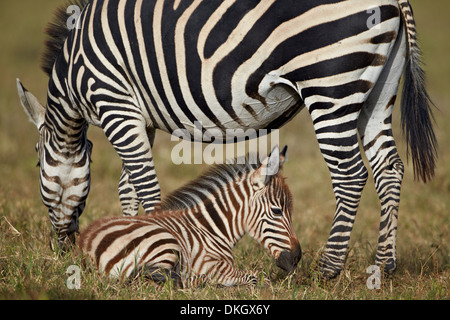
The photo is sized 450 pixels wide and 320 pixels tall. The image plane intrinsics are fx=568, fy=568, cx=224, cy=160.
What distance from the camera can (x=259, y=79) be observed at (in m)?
4.91

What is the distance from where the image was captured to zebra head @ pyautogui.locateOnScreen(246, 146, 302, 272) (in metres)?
4.92

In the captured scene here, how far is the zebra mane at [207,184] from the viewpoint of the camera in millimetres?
5270

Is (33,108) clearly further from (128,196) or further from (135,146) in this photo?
(135,146)

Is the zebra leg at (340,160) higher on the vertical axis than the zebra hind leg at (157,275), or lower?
higher

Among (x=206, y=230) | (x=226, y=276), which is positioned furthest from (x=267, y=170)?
(x=226, y=276)

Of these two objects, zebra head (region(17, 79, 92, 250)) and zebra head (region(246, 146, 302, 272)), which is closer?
zebra head (region(246, 146, 302, 272))

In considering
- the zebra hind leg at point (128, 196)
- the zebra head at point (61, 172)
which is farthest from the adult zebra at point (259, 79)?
the zebra hind leg at point (128, 196)

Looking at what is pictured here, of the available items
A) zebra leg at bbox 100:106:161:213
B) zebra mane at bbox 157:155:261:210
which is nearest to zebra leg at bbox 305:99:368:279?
zebra mane at bbox 157:155:261:210

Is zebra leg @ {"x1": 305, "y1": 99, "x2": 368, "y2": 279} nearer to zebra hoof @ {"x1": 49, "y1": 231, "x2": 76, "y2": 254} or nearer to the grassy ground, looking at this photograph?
the grassy ground

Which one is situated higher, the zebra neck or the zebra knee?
the zebra knee

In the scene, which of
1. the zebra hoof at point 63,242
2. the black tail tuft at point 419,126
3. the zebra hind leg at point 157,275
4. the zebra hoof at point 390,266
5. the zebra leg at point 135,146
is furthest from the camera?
the zebra hoof at point 63,242

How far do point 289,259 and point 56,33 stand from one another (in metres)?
3.55

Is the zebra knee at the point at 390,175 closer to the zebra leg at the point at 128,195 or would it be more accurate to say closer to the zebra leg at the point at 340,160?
the zebra leg at the point at 340,160

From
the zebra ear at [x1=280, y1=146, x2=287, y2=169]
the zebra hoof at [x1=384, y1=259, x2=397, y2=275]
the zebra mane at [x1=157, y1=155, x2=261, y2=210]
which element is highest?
the zebra ear at [x1=280, y1=146, x2=287, y2=169]
